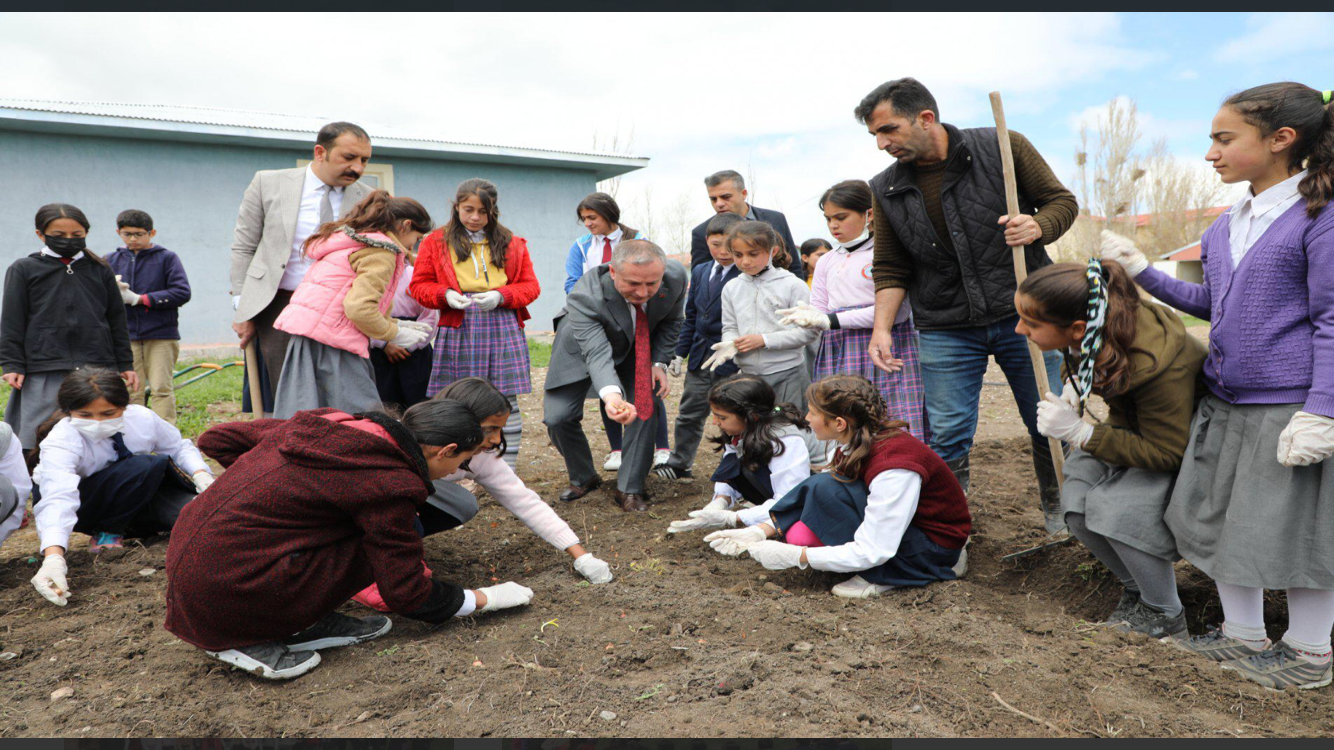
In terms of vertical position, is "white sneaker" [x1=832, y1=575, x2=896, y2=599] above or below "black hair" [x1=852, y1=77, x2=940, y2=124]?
below

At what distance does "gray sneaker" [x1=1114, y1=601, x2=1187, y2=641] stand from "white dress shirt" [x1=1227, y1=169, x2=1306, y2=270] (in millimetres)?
1104

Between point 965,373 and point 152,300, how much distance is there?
5.84 meters

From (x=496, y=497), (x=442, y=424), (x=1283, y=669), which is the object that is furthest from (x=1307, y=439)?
(x=496, y=497)

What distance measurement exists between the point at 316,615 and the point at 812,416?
5.88ft

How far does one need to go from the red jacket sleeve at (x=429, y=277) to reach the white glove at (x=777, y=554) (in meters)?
2.36

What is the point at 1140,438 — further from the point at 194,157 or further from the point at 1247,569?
the point at 194,157

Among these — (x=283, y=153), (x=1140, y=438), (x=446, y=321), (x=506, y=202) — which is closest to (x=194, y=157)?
(x=283, y=153)

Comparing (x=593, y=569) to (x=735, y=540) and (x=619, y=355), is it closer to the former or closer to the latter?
(x=735, y=540)

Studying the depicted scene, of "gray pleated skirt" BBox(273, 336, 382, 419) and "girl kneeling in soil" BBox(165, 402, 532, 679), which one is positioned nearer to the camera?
"girl kneeling in soil" BBox(165, 402, 532, 679)

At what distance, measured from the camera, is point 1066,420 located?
8.80 ft

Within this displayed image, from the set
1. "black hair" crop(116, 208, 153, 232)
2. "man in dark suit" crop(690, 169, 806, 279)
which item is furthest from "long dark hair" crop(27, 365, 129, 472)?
"black hair" crop(116, 208, 153, 232)

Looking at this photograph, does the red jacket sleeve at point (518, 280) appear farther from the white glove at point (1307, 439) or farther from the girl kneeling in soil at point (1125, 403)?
the white glove at point (1307, 439)

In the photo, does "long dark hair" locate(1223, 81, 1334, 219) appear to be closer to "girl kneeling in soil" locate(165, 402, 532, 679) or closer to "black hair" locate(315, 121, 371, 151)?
"girl kneeling in soil" locate(165, 402, 532, 679)

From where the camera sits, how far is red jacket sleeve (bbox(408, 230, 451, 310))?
4.55 m
